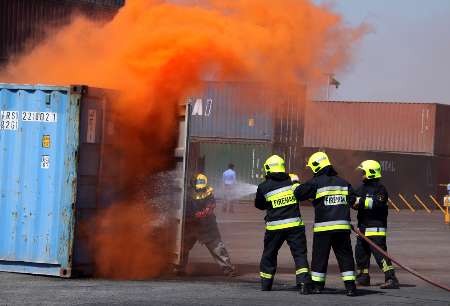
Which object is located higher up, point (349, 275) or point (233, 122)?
point (233, 122)

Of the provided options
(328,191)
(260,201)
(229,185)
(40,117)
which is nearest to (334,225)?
(328,191)

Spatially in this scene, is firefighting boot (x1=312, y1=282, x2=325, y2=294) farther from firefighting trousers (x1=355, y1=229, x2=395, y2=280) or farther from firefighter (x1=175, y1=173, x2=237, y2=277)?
firefighter (x1=175, y1=173, x2=237, y2=277)

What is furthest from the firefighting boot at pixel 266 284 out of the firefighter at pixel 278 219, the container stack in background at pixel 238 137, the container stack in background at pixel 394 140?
the container stack in background at pixel 394 140

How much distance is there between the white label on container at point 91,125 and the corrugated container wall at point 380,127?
37.6m

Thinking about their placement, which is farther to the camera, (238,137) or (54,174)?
(238,137)

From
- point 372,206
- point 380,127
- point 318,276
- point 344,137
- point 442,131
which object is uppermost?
point 380,127

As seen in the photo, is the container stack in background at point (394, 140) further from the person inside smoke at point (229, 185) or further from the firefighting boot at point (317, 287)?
the firefighting boot at point (317, 287)

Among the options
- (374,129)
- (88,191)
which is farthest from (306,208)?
(88,191)

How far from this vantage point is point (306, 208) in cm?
4088

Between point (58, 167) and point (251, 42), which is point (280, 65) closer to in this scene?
point (251, 42)

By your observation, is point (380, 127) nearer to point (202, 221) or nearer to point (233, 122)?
point (233, 122)

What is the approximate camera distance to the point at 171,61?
1348 cm

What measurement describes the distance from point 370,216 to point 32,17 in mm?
12706

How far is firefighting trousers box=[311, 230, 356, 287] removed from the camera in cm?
1192
